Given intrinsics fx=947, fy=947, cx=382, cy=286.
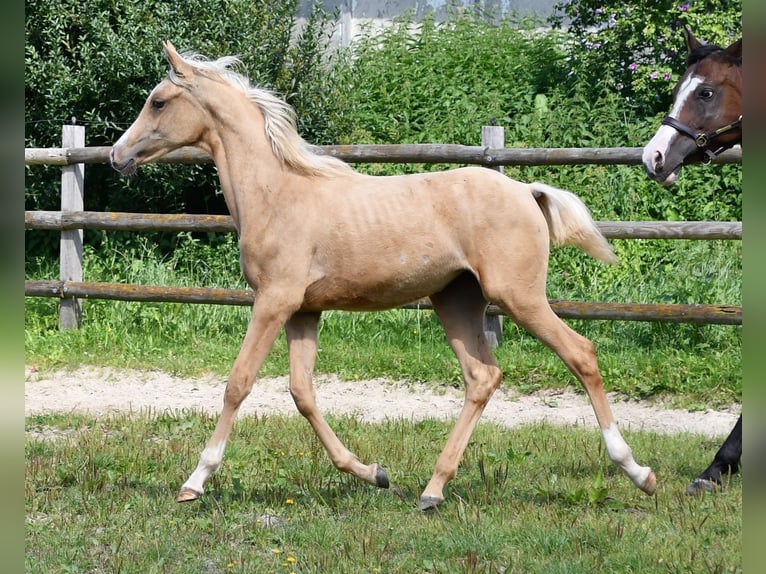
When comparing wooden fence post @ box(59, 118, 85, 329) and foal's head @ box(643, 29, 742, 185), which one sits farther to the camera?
wooden fence post @ box(59, 118, 85, 329)

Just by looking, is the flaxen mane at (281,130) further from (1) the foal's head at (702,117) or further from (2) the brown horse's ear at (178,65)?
(1) the foal's head at (702,117)

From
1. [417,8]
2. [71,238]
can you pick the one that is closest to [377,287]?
[71,238]

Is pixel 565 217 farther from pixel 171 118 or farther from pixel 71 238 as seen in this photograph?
pixel 71 238

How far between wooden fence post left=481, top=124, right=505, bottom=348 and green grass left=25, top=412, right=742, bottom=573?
6.33 feet

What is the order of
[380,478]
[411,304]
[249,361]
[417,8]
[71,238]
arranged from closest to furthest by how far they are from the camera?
1. [249,361]
2. [380,478]
3. [411,304]
4. [71,238]
5. [417,8]

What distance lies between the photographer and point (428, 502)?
457cm

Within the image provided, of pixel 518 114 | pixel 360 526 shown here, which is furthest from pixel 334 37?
pixel 360 526

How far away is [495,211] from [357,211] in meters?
0.71

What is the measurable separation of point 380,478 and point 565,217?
1664 mm

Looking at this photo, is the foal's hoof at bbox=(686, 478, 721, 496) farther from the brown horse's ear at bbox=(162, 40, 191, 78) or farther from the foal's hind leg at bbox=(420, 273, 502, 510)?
the brown horse's ear at bbox=(162, 40, 191, 78)

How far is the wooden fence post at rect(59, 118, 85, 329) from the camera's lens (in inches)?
368

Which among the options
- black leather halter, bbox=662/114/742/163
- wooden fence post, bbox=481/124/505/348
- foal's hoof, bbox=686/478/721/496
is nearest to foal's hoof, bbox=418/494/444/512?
foal's hoof, bbox=686/478/721/496

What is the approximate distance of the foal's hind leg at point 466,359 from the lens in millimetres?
4727

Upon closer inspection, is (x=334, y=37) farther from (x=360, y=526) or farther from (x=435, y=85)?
(x=360, y=526)
